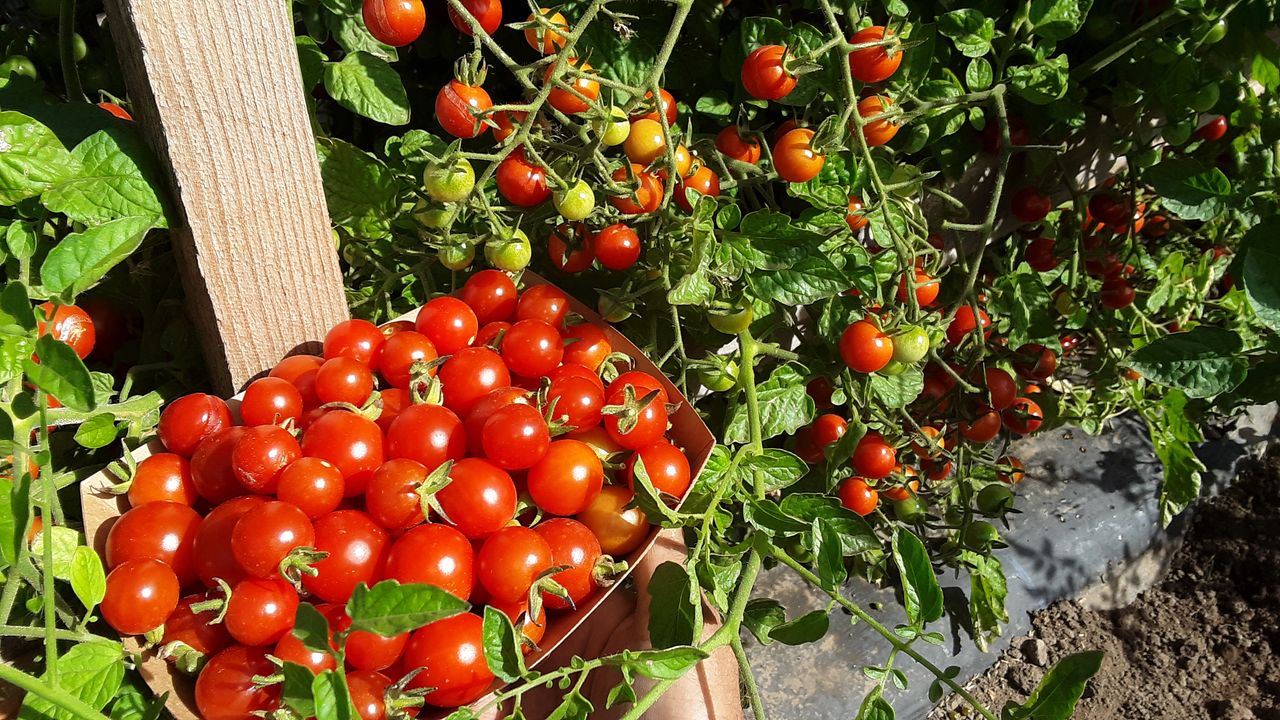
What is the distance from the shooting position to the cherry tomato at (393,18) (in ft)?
2.76

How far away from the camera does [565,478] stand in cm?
81

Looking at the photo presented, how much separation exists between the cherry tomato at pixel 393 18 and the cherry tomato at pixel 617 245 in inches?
11.6

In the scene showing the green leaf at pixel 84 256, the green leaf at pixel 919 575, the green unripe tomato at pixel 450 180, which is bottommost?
the green leaf at pixel 919 575

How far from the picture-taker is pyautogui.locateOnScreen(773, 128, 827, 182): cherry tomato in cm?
98

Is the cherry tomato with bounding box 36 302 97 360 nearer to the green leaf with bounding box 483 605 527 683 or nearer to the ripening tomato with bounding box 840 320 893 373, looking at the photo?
the green leaf with bounding box 483 605 527 683

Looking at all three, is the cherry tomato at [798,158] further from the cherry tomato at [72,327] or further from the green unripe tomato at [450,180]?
the cherry tomato at [72,327]

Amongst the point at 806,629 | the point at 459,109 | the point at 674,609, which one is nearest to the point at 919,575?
the point at 806,629

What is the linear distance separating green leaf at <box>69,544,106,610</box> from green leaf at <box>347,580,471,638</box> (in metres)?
0.26

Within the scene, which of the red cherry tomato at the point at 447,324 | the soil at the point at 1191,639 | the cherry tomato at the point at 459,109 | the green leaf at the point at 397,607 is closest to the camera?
the green leaf at the point at 397,607

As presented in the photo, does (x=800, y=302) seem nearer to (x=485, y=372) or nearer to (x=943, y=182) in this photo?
(x=485, y=372)

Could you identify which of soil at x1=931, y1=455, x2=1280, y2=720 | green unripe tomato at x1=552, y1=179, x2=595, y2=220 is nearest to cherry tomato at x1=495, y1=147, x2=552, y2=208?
green unripe tomato at x1=552, y1=179, x2=595, y2=220

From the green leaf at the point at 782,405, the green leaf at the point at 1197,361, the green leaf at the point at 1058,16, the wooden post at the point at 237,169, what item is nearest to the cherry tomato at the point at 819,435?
the green leaf at the point at 782,405

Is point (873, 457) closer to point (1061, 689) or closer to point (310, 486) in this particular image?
point (1061, 689)

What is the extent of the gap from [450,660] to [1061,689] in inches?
21.3
